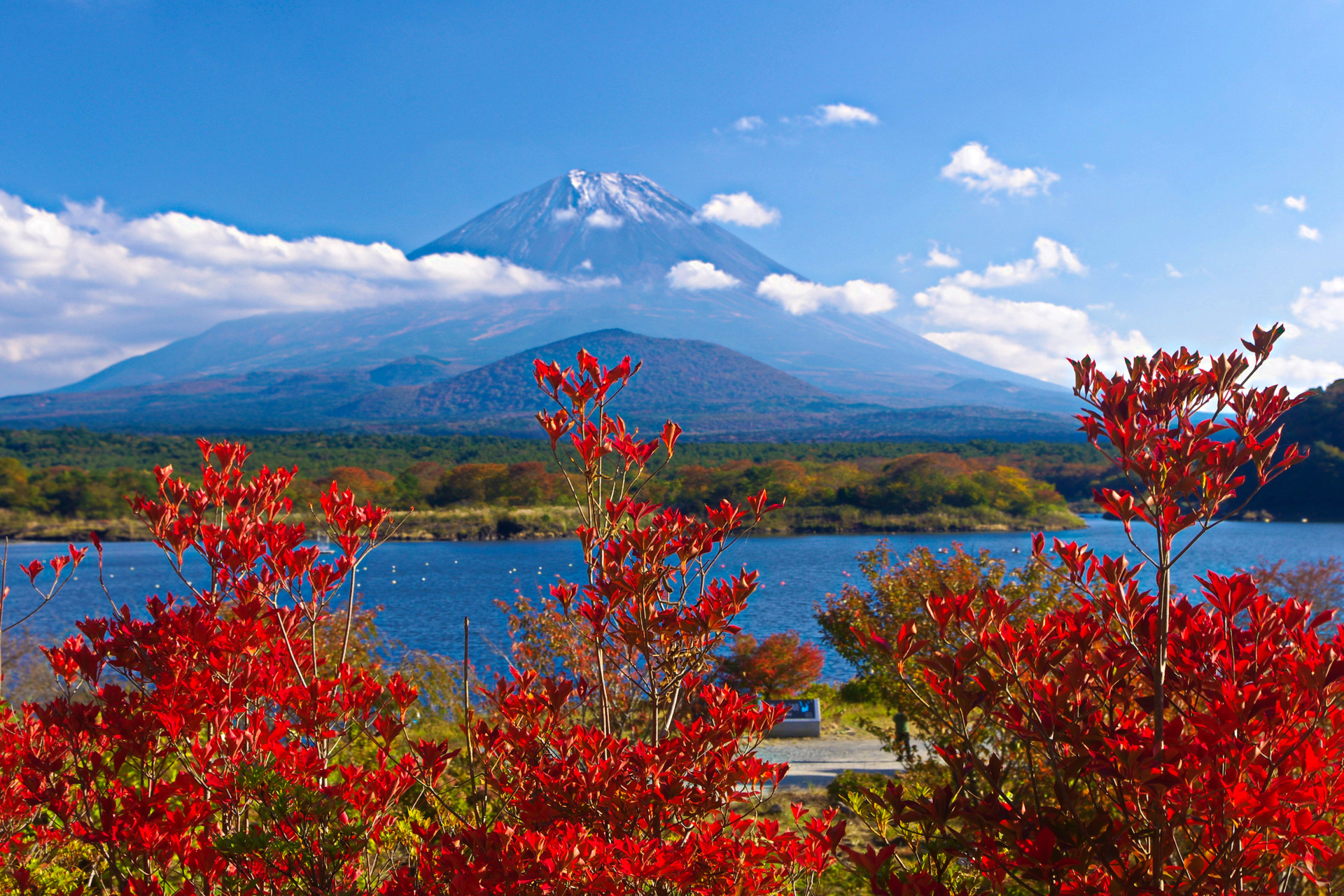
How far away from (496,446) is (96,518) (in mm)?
32723

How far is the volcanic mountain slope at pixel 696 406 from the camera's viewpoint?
105 metres

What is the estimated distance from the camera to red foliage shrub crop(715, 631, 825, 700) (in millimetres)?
11531

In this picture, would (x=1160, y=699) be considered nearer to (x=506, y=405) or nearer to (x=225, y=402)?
(x=506, y=405)

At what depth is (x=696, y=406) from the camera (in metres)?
127

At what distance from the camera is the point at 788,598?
21.3 metres

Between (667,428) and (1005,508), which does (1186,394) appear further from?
(1005,508)

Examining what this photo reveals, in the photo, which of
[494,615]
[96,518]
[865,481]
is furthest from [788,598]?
[96,518]

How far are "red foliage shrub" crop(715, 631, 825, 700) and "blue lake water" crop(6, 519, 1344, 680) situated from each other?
5.07 ft

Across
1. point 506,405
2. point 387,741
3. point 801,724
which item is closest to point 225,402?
point 506,405

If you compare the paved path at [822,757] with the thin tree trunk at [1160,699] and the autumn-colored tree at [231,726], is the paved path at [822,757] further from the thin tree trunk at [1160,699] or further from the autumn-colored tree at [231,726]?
the thin tree trunk at [1160,699]

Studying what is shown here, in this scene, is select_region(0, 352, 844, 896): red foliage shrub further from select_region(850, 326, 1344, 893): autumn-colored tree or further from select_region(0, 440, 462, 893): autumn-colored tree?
select_region(850, 326, 1344, 893): autumn-colored tree

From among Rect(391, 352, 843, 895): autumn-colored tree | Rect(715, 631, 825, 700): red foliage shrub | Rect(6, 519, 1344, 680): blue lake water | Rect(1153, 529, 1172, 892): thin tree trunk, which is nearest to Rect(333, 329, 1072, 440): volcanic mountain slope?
Rect(6, 519, 1344, 680): blue lake water

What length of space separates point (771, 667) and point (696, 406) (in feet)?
380

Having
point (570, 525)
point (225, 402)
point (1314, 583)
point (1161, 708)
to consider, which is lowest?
point (570, 525)
